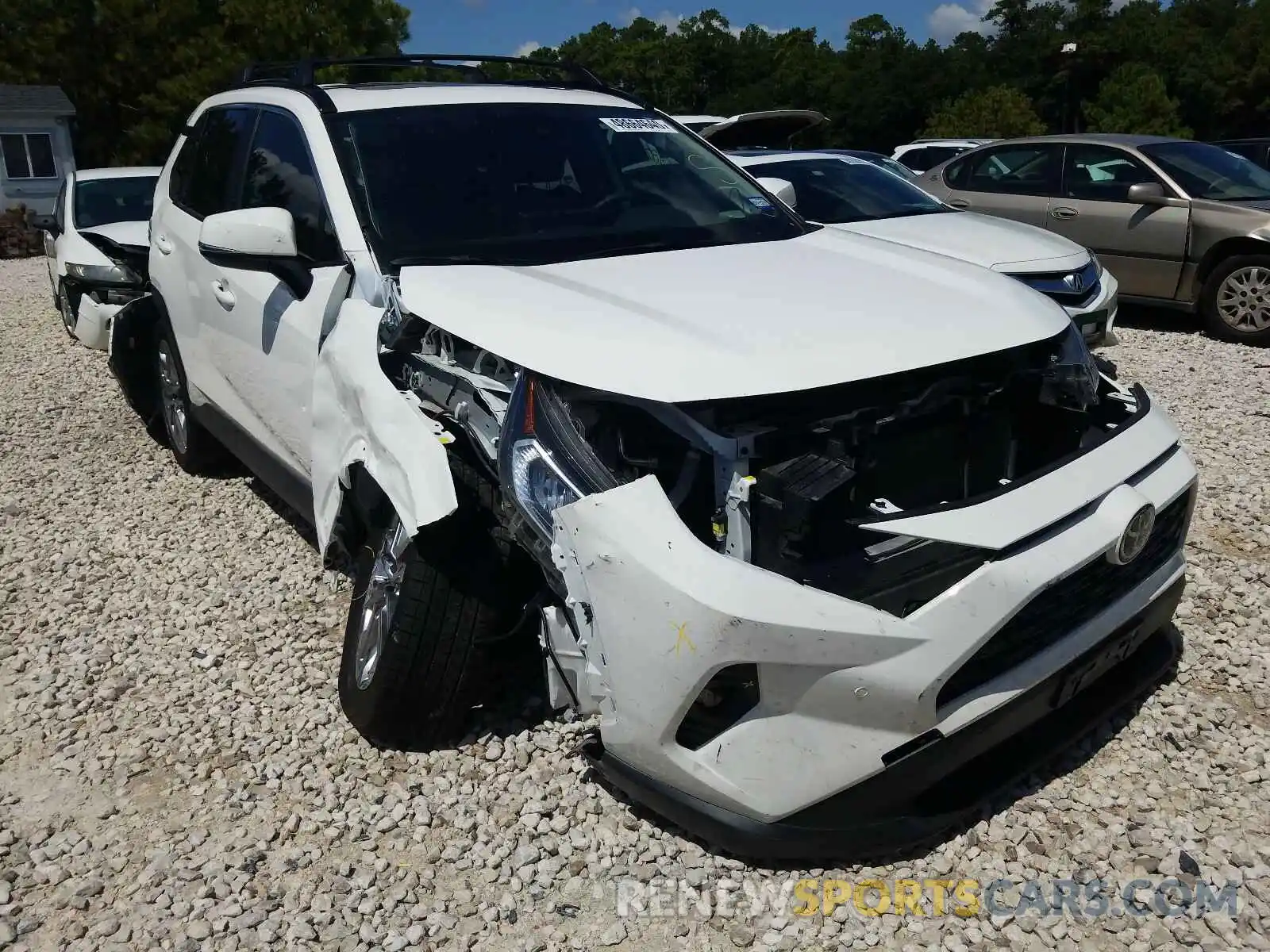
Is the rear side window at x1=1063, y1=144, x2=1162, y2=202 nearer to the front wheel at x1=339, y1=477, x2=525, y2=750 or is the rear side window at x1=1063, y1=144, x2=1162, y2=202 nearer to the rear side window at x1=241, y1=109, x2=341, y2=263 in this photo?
the rear side window at x1=241, y1=109, x2=341, y2=263

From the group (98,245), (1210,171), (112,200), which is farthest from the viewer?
(112,200)

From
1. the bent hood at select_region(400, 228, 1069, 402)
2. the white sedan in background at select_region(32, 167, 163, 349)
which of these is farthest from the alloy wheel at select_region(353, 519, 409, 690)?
the white sedan in background at select_region(32, 167, 163, 349)

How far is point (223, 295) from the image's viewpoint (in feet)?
13.7

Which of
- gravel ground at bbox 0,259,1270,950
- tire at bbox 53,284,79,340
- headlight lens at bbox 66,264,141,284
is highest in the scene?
headlight lens at bbox 66,264,141,284

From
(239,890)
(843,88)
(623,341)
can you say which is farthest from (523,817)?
(843,88)

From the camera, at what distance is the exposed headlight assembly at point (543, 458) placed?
2469mm

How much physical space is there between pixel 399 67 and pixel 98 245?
524cm

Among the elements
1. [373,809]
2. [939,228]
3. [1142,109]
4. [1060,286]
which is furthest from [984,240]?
[1142,109]

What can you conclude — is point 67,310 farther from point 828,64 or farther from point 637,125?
point 828,64

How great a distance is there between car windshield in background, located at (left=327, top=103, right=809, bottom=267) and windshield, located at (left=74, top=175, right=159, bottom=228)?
759 cm

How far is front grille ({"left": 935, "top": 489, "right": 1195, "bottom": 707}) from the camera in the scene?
2385 millimetres

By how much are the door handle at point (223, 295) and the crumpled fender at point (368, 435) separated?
1.04 meters

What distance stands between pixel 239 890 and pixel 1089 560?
227cm

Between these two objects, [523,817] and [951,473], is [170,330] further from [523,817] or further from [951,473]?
[951,473]
